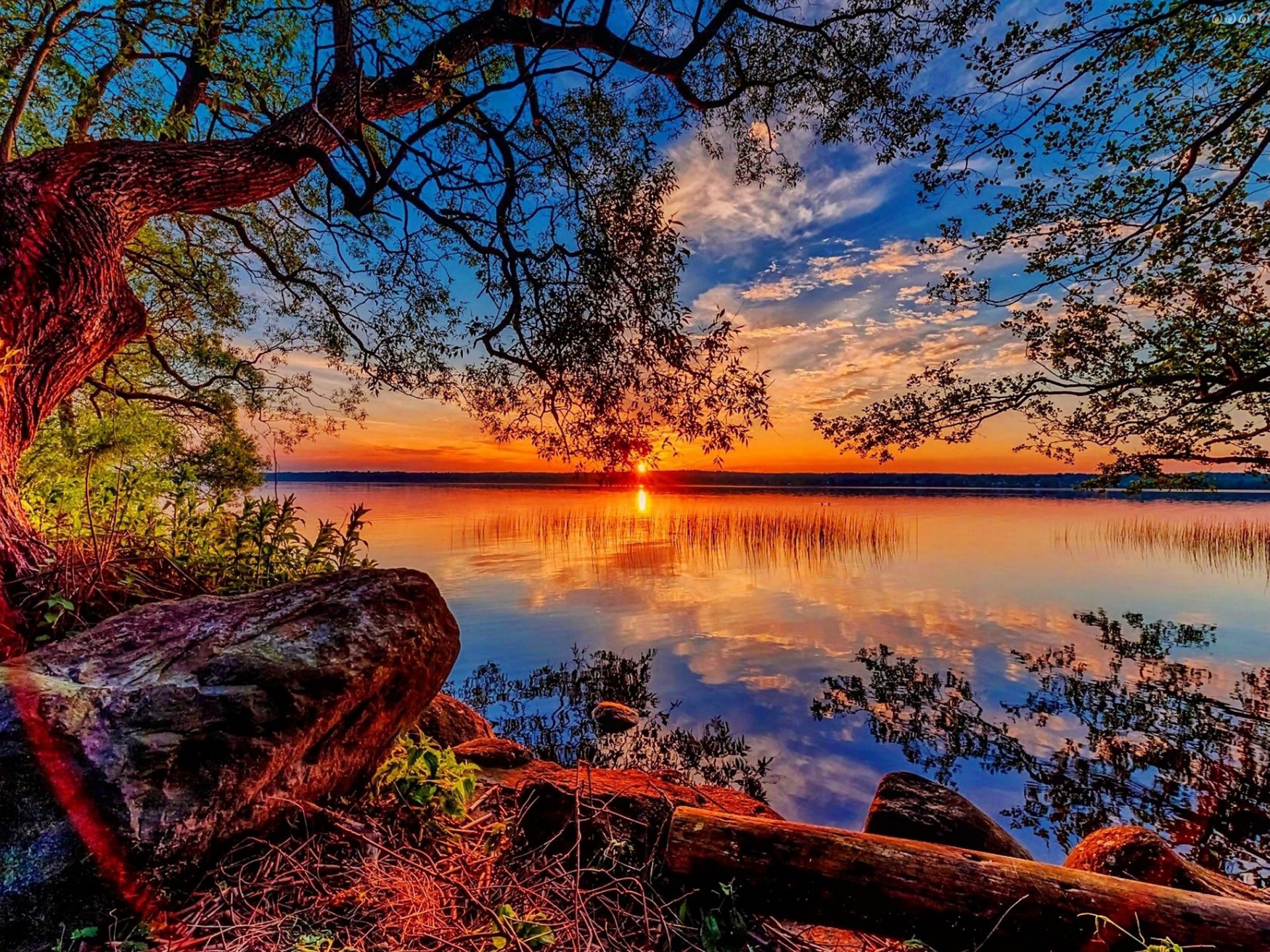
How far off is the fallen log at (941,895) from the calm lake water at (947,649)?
3.44m

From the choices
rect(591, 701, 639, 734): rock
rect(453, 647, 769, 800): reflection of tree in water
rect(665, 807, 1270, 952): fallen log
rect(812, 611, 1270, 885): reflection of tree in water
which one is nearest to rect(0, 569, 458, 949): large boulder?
rect(665, 807, 1270, 952): fallen log

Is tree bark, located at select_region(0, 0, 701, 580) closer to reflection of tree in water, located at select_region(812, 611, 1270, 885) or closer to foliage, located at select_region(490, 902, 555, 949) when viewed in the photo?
foliage, located at select_region(490, 902, 555, 949)

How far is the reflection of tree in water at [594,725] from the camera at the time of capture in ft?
19.3

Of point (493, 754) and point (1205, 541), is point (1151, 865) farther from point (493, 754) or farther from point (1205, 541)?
point (1205, 541)

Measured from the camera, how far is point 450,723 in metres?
4.37

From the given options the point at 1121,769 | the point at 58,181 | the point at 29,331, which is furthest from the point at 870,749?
the point at 58,181

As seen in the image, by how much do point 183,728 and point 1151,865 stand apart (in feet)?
16.6

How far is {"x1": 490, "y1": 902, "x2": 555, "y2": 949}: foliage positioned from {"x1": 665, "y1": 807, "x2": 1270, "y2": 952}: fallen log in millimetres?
600

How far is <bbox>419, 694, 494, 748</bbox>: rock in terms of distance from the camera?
4141mm

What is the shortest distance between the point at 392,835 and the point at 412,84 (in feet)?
19.8

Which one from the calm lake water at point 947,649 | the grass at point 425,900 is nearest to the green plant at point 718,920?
the grass at point 425,900

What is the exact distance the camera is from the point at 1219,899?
202 centimetres

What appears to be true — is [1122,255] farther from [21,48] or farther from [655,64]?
[21,48]

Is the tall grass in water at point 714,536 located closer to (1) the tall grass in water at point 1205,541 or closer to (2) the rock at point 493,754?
(1) the tall grass in water at point 1205,541
